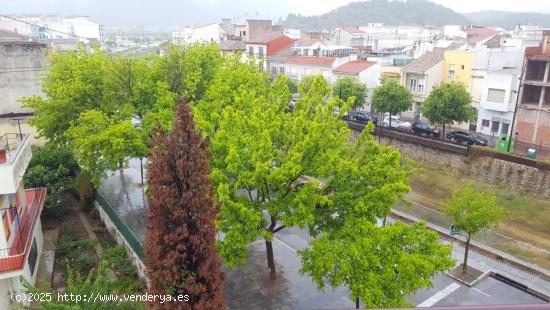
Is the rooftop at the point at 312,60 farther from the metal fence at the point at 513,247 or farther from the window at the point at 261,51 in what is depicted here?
the metal fence at the point at 513,247

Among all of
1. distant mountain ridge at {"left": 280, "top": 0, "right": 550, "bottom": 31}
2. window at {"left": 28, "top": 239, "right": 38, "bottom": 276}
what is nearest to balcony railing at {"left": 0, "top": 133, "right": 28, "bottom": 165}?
window at {"left": 28, "top": 239, "right": 38, "bottom": 276}

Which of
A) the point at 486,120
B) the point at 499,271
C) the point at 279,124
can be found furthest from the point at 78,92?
the point at 486,120

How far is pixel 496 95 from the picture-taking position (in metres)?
36.6

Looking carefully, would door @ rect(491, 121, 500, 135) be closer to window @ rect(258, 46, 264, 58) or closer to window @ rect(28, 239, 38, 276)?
window @ rect(258, 46, 264, 58)

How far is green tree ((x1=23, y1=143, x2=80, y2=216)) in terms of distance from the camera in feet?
73.5

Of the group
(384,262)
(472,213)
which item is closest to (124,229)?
(384,262)

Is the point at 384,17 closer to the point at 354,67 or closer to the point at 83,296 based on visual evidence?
the point at 354,67

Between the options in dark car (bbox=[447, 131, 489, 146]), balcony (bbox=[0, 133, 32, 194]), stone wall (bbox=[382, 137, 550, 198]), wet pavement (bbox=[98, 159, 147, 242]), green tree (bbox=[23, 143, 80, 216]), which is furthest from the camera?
dark car (bbox=[447, 131, 489, 146])

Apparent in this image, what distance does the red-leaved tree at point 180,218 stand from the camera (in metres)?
9.30

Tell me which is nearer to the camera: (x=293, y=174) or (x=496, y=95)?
(x=293, y=174)

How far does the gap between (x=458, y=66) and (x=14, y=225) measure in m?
39.5

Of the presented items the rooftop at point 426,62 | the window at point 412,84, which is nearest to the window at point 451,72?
the rooftop at point 426,62

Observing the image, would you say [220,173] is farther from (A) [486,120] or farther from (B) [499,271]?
(A) [486,120]

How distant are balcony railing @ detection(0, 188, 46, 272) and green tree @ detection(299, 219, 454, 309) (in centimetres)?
967
